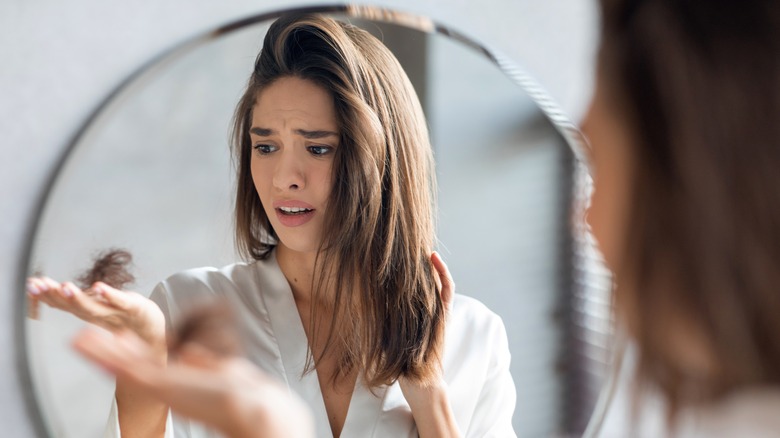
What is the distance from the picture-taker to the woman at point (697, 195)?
345mm

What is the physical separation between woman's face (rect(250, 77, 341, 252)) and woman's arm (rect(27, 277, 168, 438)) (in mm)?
115

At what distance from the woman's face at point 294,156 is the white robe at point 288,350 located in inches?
1.4

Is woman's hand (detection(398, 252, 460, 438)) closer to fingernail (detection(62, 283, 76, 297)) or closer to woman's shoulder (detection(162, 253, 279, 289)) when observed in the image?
woman's shoulder (detection(162, 253, 279, 289))

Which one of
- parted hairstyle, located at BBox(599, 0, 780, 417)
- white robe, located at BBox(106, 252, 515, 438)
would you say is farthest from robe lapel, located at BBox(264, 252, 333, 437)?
parted hairstyle, located at BBox(599, 0, 780, 417)

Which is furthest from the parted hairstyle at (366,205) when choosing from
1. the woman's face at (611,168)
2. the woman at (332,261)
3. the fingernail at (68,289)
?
the woman's face at (611,168)

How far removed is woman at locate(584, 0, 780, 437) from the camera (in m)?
0.34

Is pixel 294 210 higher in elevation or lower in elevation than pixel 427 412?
higher

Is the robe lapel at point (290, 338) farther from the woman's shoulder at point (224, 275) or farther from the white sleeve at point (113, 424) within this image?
the white sleeve at point (113, 424)

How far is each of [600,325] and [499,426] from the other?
0.43 feet

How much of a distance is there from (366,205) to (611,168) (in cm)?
27

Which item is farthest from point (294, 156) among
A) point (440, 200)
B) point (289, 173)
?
point (440, 200)

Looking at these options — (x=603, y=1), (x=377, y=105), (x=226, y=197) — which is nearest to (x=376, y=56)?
(x=377, y=105)

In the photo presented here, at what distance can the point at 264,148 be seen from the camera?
628 mm

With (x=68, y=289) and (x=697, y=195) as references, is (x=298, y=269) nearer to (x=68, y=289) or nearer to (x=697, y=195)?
(x=68, y=289)
